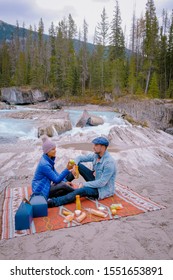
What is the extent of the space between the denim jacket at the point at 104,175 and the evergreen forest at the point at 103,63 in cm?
2782

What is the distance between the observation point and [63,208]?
4.70 meters

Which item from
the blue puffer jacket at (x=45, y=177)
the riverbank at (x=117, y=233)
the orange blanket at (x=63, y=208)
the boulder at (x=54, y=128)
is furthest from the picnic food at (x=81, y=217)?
the boulder at (x=54, y=128)

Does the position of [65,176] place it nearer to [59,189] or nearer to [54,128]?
[59,189]

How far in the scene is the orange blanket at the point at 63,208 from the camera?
13.0ft

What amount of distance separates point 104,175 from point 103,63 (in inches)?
1460

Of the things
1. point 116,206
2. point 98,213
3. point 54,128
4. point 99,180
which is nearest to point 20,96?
point 54,128

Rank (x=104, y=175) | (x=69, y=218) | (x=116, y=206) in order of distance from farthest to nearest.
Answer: (x=104, y=175)
(x=116, y=206)
(x=69, y=218)

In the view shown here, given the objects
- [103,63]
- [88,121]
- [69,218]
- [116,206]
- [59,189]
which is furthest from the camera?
[103,63]

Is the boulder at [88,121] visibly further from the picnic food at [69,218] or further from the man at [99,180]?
the picnic food at [69,218]

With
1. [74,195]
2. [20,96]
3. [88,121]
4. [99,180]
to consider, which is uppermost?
[20,96]

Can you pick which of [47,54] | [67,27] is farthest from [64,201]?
[67,27]

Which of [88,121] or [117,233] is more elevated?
[88,121]

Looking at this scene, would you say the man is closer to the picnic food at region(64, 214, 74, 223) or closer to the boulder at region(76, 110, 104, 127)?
the picnic food at region(64, 214, 74, 223)
